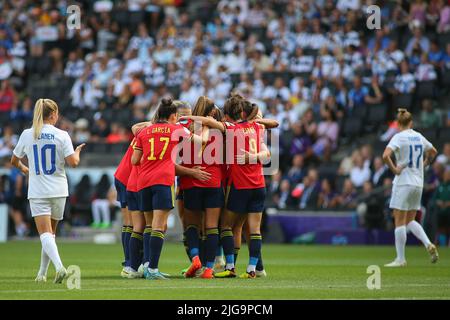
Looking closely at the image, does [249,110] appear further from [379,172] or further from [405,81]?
[405,81]

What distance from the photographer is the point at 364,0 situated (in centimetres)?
2827

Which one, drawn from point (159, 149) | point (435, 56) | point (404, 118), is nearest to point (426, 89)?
point (435, 56)

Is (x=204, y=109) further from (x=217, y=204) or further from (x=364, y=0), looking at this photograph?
(x=364, y=0)

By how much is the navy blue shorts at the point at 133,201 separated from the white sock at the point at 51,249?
4.80ft

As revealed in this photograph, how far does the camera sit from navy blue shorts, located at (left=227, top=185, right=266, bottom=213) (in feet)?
44.7

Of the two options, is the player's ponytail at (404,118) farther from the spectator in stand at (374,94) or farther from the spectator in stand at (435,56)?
the spectator in stand at (435,56)

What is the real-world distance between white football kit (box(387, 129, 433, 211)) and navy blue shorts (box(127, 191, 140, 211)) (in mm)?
4584

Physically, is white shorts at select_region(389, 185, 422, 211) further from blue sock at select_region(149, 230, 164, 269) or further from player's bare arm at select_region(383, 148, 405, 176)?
blue sock at select_region(149, 230, 164, 269)

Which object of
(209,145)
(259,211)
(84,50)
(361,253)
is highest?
(84,50)

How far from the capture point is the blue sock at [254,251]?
13430 mm

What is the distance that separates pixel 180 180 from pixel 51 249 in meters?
2.16

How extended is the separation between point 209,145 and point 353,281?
2.52 metres

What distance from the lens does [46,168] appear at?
1253cm
